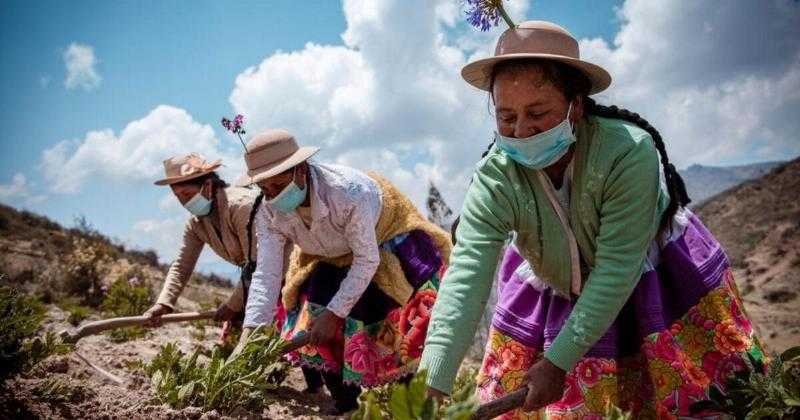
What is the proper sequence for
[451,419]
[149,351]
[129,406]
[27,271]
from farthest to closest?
[27,271], [149,351], [129,406], [451,419]

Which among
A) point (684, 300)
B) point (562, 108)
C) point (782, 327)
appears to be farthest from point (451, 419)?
point (782, 327)

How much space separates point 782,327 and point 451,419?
1724 cm

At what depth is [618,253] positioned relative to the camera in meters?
1.74

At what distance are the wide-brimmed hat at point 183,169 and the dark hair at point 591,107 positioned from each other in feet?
9.59

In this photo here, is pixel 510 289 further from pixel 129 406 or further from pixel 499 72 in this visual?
pixel 129 406

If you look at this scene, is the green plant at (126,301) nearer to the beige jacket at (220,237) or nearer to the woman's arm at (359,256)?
the beige jacket at (220,237)

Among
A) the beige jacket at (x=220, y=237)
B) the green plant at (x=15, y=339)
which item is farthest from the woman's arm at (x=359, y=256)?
the green plant at (x=15, y=339)

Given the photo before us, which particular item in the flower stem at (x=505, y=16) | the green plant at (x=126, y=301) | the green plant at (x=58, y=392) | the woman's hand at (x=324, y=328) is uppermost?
the flower stem at (x=505, y=16)

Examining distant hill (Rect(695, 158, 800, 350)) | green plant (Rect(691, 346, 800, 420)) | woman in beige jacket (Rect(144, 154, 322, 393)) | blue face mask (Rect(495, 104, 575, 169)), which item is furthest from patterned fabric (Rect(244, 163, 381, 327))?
distant hill (Rect(695, 158, 800, 350))

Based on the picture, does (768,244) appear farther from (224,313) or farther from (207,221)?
(207,221)

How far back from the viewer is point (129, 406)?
9.02ft

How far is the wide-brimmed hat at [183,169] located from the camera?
4.27 meters

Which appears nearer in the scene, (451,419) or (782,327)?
(451,419)

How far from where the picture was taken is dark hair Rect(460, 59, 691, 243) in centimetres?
180
